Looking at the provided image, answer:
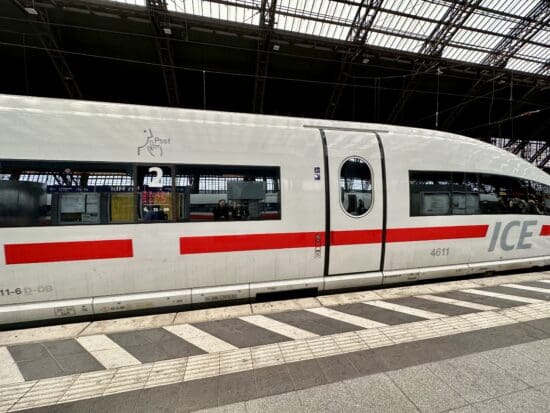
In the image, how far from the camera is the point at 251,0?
1173 centimetres

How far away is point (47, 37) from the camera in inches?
454

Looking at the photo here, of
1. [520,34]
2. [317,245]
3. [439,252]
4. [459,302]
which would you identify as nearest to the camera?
[459,302]

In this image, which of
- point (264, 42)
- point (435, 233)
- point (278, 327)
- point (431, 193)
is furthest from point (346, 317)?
point (264, 42)

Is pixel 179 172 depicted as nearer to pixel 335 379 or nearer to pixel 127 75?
pixel 335 379

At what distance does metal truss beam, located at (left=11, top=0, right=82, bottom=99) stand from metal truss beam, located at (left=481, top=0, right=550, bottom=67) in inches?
933

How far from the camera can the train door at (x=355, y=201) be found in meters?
4.22

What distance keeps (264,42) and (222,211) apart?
12719mm

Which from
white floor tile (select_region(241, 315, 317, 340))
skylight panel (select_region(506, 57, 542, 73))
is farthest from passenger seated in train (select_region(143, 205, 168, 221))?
skylight panel (select_region(506, 57, 542, 73))

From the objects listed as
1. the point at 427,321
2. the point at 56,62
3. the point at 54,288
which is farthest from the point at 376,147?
the point at 56,62

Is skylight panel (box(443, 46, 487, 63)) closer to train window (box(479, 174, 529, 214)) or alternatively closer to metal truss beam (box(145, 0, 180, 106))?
train window (box(479, 174, 529, 214))

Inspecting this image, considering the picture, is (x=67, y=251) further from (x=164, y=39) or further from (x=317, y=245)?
(x=164, y=39)

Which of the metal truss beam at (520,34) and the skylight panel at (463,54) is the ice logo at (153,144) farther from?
the metal truss beam at (520,34)

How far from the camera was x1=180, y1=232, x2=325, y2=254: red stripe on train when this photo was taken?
3.67 m

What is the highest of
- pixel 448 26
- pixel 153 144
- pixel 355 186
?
pixel 448 26
